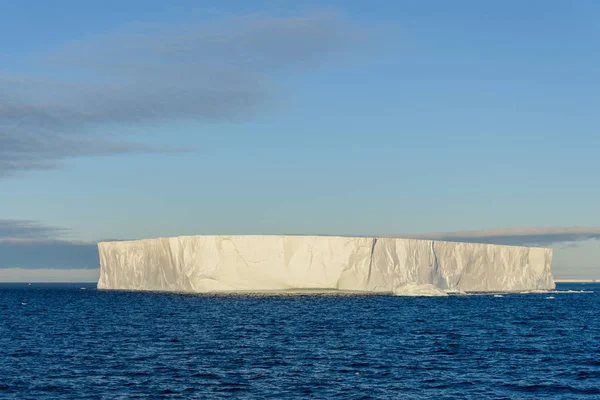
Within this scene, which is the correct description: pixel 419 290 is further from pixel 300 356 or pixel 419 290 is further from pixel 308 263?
pixel 300 356

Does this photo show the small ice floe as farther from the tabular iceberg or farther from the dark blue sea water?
the dark blue sea water

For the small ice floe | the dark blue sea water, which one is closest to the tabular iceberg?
the small ice floe

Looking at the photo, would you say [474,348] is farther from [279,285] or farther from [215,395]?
[279,285]

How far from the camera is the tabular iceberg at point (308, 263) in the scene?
58.2 m

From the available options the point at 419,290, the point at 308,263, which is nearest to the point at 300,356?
the point at 308,263

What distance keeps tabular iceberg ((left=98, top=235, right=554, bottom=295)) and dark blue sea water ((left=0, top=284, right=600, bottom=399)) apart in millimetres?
18711

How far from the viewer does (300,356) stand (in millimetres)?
22797

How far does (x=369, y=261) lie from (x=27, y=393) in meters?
44.4

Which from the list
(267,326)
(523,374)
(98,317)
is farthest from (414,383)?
(98,317)

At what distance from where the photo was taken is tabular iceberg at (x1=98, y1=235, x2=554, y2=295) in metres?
58.2

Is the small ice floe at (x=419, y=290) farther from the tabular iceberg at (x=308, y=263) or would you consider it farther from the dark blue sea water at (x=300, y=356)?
the dark blue sea water at (x=300, y=356)

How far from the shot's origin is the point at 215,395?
16531 mm

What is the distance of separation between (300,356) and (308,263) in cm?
3562

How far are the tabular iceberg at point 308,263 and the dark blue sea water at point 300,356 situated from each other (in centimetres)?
1871
